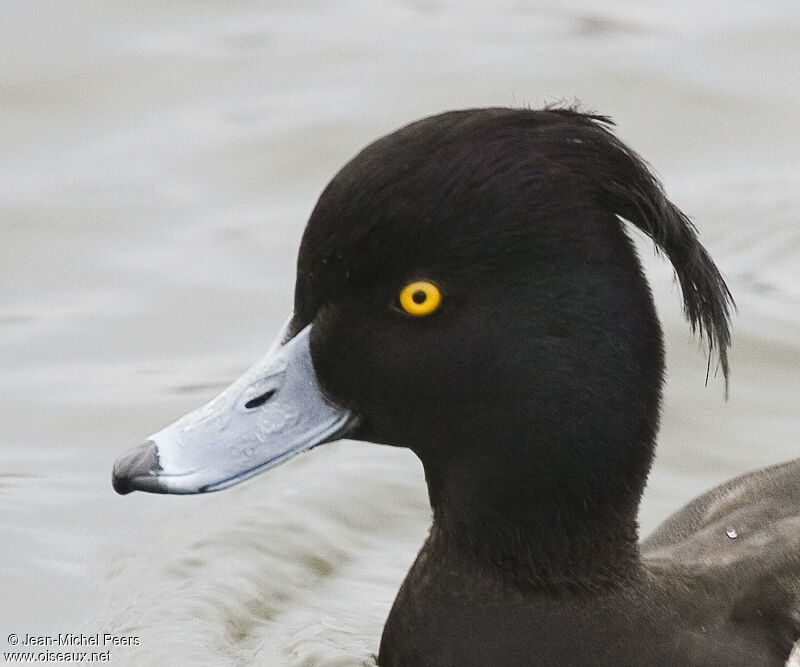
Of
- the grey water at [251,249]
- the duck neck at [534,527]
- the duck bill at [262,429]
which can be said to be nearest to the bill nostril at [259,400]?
the duck bill at [262,429]

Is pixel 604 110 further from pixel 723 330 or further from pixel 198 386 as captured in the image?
pixel 723 330

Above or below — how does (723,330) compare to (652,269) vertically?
above

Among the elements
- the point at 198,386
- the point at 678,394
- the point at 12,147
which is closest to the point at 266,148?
the point at 12,147

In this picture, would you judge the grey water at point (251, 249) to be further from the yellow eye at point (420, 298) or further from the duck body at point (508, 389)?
the yellow eye at point (420, 298)

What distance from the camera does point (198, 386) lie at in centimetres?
718

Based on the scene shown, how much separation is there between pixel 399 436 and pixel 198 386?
110 inches

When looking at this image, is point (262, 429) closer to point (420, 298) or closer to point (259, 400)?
point (259, 400)

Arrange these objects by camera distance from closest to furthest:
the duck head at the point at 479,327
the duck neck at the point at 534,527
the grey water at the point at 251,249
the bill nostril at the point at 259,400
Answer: the duck head at the point at 479,327 → the duck neck at the point at 534,527 → the bill nostril at the point at 259,400 → the grey water at the point at 251,249

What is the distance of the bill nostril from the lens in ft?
14.8

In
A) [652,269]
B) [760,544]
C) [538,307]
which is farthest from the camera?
[652,269]

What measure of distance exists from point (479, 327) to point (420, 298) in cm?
16

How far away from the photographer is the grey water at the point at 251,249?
615 centimetres

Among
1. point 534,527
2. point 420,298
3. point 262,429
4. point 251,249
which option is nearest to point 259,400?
point 262,429

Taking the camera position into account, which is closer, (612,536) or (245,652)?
(612,536)
